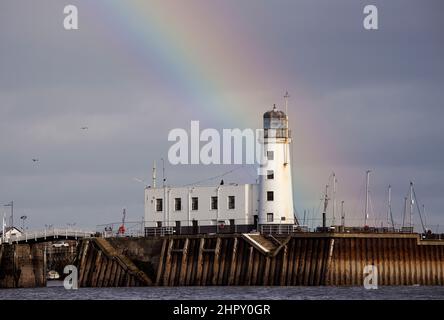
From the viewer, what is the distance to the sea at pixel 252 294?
259 feet

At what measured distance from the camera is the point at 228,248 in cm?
10125

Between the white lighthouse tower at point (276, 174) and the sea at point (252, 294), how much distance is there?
12.1 meters

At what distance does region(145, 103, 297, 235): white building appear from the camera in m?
106

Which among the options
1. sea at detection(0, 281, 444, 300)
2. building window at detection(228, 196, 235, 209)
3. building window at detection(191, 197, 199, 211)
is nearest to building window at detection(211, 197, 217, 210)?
building window at detection(228, 196, 235, 209)

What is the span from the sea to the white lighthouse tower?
12097 millimetres

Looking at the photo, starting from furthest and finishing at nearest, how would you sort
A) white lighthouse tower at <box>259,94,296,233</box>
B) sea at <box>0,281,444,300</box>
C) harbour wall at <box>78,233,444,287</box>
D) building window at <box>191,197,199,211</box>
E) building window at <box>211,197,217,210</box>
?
building window at <box>191,197,199,211</box>
building window at <box>211,197,217,210</box>
white lighthouse tower at <box>259,94,296,233</box>
harbour wall at <box>78,233,444,287</box>
sea at <box>0,281,444,300</box>

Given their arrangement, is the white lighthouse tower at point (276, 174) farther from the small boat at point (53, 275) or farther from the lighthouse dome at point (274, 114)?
the small boat at point (53, 275)

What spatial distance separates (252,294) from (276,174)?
24431 millimetres

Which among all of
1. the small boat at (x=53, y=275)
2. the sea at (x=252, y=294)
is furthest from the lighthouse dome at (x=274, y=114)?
the small boat at (x=53, y=275)

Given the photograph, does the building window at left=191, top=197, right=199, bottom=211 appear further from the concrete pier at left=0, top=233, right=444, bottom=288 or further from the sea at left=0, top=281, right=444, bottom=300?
the sea at left=0, top=281, right=444, bottom=300
